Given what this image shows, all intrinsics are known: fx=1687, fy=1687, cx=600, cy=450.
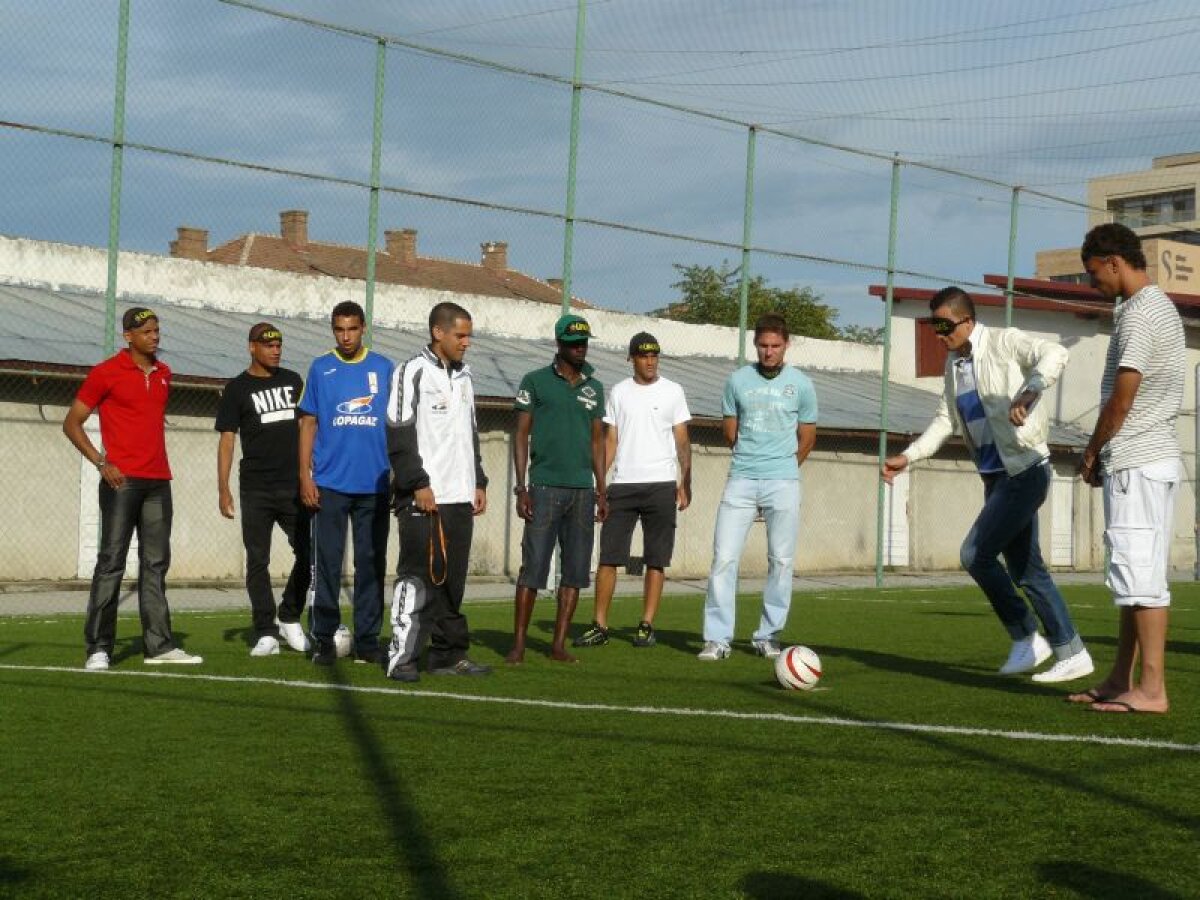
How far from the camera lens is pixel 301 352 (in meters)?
22.6

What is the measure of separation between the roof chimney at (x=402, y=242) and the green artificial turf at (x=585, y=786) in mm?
8604

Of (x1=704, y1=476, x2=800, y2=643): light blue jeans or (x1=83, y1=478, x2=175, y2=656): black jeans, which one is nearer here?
(x1=83, y1=478, x2=175, y2=656): black jeans

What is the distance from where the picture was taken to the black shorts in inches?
446

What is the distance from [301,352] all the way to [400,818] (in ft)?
59.8

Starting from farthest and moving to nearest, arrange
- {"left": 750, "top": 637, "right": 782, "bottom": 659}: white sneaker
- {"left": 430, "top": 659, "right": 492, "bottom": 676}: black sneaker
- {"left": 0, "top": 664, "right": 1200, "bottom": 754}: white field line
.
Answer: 1. {"left": 750, "top": 637, "right": 782, "bottom": 659}: white sneaker
2. {"left": 430, "top": 659, "right": 492, "bottom": 676}: black sneaker
3. {"left": 0, "top": 664, "right": 1200, "bottom": 754}: white field line

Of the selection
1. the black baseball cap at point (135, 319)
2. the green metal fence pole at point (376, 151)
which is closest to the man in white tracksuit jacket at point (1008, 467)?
the black baseball cap at point (135, 319)

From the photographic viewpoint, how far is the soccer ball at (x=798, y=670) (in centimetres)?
786

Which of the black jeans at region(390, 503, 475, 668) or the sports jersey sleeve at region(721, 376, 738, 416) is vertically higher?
the sports jersey sleeve at region(721, 376, 738, 416)

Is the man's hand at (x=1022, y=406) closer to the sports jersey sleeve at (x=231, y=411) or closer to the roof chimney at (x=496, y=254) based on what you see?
the sports jersey sleeve at (x=231, y=411)

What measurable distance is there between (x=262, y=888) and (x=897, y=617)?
1037 cm

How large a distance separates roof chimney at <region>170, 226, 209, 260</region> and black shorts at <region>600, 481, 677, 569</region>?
21.5ft

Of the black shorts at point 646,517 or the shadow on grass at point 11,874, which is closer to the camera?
the shadow on grass at point 11,874

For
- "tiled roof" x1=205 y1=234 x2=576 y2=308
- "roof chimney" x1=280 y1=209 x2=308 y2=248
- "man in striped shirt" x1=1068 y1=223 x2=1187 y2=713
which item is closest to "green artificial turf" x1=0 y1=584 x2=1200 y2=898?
"man in striped shirt" x1=1068 y1=223 x2=1187 y2=713

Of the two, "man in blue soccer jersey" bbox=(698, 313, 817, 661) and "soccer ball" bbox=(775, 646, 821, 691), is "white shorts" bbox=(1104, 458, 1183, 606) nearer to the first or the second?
"soccer ball" bbox=(775, 646, 821, 691)
